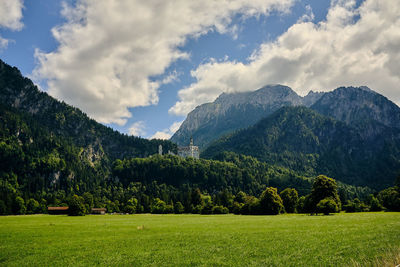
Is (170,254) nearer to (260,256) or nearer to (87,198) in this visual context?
(260,256)

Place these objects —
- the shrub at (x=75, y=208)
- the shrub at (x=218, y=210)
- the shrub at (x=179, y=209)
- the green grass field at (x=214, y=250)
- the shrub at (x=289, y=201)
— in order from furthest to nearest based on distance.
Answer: the shrub at (x=179, y=209) < the shrub at (x=218, y=210) < the shrub at (x=75, y=208) < the shrub at (x=289, y=201) < the green grass field at (x=214, y=250)

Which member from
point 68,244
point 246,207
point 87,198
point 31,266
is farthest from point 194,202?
point 31,266

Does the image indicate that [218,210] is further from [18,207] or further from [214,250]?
[214,250]

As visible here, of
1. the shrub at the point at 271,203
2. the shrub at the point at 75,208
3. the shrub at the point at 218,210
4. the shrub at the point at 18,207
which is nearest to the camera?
the shrub at the point at 271,203

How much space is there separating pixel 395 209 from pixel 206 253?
76.9 meters

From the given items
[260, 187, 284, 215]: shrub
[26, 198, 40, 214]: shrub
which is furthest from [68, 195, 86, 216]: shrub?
[260, 187, 284, 215]: shrub

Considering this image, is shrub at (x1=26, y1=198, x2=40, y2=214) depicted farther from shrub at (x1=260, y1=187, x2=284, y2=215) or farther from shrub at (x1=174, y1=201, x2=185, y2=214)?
shrub at (x1=260, y1=187, x2=284, y2=215)

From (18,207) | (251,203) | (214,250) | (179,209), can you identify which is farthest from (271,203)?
(18,207)

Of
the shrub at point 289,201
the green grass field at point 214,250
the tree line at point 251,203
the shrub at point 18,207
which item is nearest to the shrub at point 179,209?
the tree line at point 251,203

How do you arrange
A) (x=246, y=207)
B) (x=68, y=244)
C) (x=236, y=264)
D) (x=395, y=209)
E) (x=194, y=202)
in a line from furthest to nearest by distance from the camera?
(x=194, y=202) → (x=246, y=207) → (x=395, y=209) → (x=68, y=244) → (x=236, y=264)

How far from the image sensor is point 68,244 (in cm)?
3606

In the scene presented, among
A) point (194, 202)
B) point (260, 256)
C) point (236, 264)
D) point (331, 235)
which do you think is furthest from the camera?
point (194, 202)

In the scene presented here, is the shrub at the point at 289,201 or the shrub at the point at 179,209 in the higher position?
the shrub at the point at 289,201

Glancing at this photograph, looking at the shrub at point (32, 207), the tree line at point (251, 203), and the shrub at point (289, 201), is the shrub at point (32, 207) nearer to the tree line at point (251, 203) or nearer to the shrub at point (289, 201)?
the tree line at point (251, 203)
